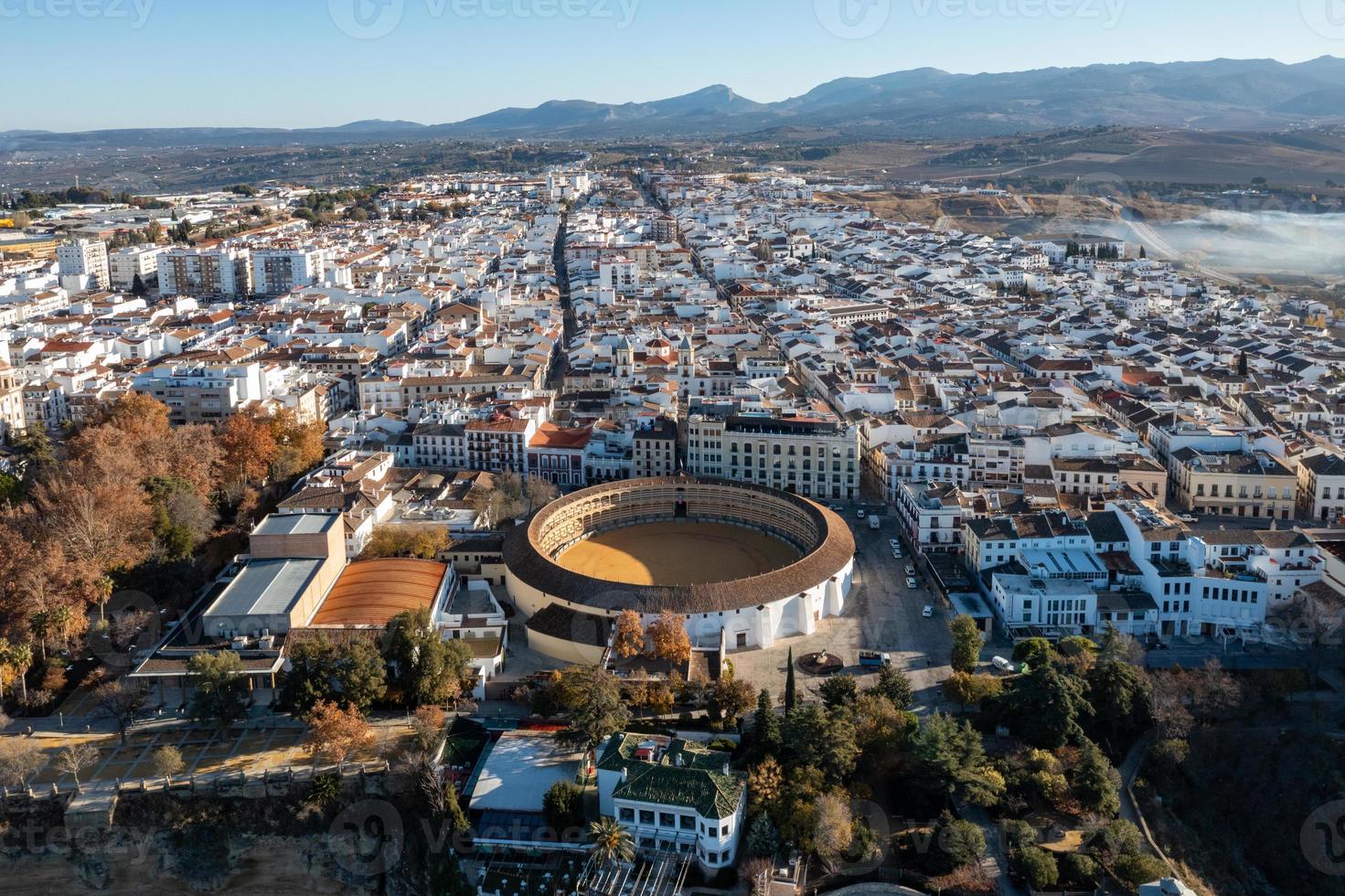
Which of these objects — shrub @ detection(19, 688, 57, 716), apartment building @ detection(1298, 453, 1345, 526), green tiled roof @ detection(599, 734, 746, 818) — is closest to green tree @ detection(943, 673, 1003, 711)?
green tiled roof @ detection(599, 734, 746, 818)

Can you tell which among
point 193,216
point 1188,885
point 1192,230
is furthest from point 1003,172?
point 1188,885

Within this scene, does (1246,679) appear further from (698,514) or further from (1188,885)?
(698,514)

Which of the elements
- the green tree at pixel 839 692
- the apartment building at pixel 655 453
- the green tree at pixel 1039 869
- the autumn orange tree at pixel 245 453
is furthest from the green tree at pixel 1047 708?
the autumn orange tree at pixel 245 453

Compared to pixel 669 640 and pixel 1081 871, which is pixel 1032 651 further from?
pixel 669 640

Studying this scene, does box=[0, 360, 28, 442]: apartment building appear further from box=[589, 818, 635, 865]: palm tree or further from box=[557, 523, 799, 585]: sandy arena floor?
box=[589, 818, 635, 865]: palm tree

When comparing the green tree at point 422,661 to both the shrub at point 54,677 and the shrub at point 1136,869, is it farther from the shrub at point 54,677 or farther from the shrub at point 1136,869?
the shrub at point 1136,869
